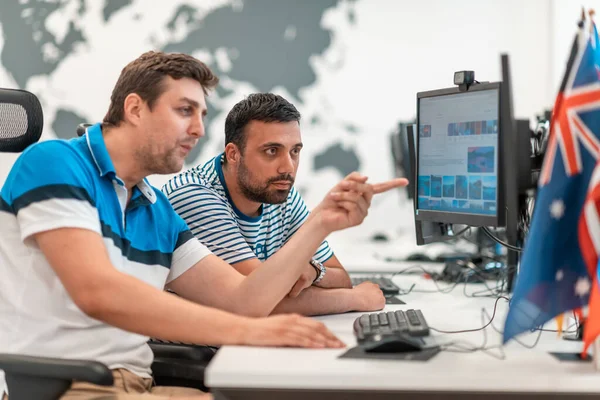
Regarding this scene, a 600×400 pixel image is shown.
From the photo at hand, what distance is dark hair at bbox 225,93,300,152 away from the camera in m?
2.19

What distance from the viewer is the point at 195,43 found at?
17.5ft

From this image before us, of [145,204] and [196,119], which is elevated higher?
[196,119]

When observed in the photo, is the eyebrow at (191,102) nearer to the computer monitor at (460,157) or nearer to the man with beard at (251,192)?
the man with beard at (251,192)

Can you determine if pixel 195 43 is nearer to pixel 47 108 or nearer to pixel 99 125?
pixel 47 108

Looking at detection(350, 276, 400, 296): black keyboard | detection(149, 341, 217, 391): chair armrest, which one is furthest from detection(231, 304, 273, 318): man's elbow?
detection(350, 276, 400, 296): black keyboard

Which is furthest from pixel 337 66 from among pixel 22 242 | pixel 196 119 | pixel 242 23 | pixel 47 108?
pixel 22 242

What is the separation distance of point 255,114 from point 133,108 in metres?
0.60

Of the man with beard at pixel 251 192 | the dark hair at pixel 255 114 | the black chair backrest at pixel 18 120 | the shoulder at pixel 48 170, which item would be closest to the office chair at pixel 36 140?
the black chair backrest at pixel 18 120

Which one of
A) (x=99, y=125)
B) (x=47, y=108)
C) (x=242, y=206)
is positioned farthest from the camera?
(x=47, y=108)

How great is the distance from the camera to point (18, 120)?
1.70 m

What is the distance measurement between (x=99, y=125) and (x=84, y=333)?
0.49 metres

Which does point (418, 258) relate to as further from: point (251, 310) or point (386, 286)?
point (251, 310)

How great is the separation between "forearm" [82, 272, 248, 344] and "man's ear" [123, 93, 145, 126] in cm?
42

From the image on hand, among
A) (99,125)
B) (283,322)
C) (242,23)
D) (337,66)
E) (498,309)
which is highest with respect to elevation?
(242,23)
